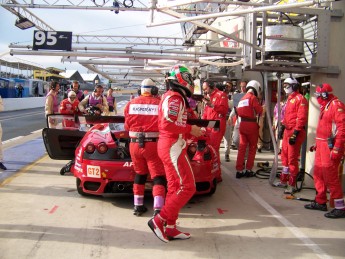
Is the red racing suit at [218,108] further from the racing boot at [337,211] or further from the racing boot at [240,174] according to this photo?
the racing boot at [337,211]

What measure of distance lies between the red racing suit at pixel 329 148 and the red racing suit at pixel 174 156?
2138 millimetres

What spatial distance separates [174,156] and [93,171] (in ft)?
5.40

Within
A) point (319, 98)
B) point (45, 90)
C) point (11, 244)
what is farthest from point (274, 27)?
point (45, 90)

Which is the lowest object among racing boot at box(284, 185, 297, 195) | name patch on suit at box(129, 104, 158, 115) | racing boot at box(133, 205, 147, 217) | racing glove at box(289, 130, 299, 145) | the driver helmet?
racing boot at box(284, 185, 297, 195)

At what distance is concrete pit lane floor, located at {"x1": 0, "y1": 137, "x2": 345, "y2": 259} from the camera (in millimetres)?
3942

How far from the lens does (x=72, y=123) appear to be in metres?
6.89

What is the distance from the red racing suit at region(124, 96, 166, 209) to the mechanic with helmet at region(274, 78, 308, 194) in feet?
8.70

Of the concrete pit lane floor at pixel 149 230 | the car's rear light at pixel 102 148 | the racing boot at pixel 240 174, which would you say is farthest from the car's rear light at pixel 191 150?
the racing boot at pixel 240 174

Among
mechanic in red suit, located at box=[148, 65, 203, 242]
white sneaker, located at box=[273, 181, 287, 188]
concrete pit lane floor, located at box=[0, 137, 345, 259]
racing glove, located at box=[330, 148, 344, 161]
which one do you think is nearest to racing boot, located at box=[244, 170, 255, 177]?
white sneaker, located at box=[273, 181, 287, 188]

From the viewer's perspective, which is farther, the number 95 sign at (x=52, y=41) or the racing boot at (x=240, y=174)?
the number 95 sign at (x=52, y=41)

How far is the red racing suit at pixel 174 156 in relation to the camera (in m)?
4.14

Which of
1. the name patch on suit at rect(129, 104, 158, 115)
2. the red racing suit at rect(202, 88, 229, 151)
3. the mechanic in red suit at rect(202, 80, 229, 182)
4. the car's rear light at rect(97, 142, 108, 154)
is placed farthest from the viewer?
the mechanic in red suit at rect(202, 80, 229, 182)

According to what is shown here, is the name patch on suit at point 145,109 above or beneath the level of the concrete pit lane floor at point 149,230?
above

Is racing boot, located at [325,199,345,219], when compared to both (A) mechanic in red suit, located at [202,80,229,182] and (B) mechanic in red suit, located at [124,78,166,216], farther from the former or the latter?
(A) mechanic in red suit, located at [202,80,229,182]
